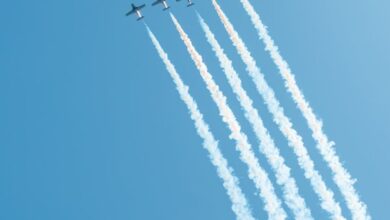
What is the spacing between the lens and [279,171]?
6372 cm

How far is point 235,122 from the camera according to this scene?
221 feet

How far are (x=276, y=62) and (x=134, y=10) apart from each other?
19633mm

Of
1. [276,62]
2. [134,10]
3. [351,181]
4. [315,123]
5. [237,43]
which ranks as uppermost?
[134,10]

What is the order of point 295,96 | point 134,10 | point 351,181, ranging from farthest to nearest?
point 134,10
point 295,96
point 351,181

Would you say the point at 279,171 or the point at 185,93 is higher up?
the point at 185,93

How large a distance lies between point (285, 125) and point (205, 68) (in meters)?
10.5

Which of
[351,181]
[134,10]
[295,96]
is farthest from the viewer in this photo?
[134,10]

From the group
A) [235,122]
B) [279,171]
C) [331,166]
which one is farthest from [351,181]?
[235,122]

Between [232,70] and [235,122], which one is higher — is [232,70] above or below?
above

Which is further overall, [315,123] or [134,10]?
[134,10]

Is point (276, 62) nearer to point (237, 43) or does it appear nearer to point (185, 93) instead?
point (237, 43)

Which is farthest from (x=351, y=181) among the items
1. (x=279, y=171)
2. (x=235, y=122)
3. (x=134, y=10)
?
(x=134, y=10)

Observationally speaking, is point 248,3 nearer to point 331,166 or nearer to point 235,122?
point 235,122

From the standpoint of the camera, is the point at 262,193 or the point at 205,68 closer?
the point at 262,193
